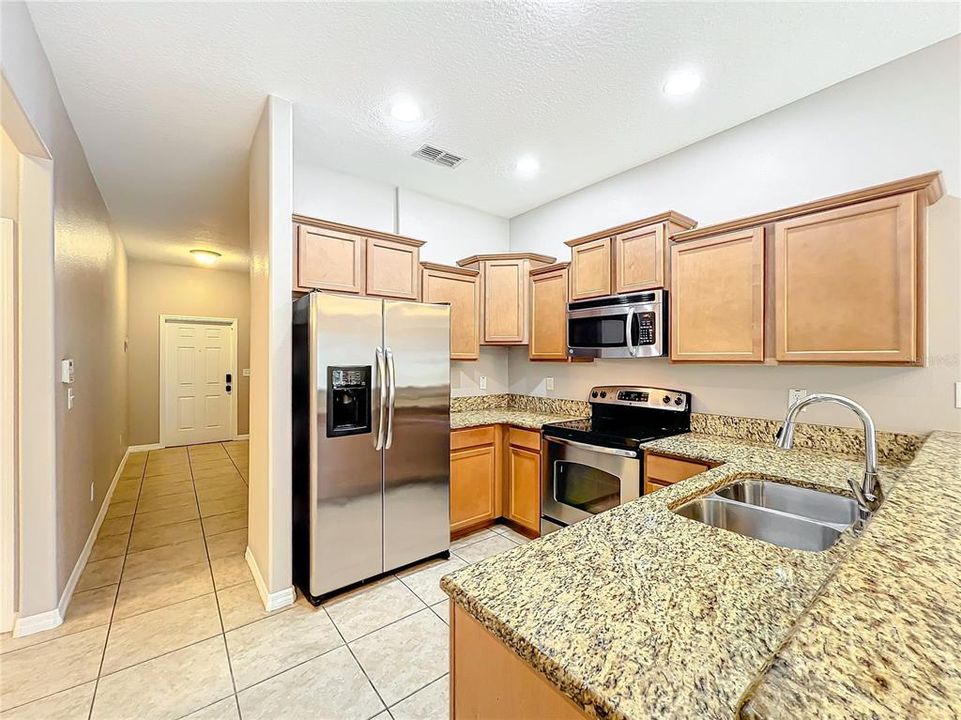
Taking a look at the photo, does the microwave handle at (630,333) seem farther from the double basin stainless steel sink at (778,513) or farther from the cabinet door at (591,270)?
the double basin stainless steel sink at (778,513)

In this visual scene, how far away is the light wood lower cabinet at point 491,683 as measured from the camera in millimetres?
720

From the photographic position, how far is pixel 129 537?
3246 millimetres

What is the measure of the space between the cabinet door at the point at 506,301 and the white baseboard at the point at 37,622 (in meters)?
3.13

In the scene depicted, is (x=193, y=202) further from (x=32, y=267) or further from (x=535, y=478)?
(x=535, y=478)

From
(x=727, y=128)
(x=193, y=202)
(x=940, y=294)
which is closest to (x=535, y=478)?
(x=940, y=294)

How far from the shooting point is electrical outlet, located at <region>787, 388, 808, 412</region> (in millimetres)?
2365

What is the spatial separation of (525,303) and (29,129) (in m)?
3.06

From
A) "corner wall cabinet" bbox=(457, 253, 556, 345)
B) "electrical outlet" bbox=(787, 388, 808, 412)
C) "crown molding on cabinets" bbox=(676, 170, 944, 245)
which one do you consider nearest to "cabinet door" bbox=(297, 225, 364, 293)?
"corner wall cabinet" bbox=(457, 253, 556, 345)

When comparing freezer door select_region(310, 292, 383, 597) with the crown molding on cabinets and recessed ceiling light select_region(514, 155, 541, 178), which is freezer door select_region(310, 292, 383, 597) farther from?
the crown molding on cabinets

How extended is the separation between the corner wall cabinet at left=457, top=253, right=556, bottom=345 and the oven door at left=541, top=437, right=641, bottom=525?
106 cm

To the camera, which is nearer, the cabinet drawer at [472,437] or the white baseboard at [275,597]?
the white baseboard at [275,597]

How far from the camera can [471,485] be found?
3254 millimetres

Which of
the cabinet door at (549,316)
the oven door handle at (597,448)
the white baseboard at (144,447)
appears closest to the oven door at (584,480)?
the oven door handle at (597,448)

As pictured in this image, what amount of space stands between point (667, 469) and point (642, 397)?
2.80 feet
